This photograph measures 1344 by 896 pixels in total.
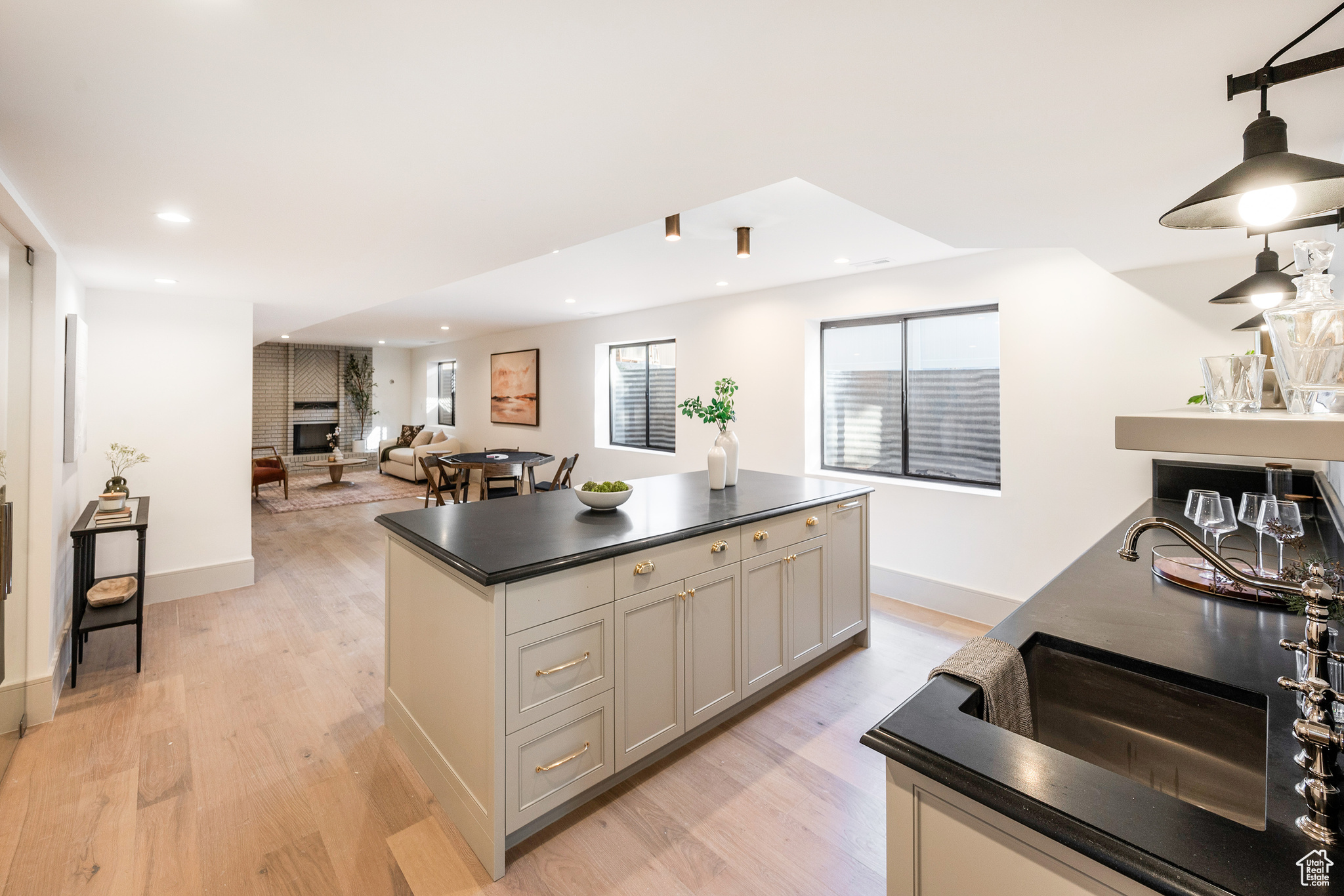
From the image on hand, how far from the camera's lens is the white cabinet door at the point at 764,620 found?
2535mm

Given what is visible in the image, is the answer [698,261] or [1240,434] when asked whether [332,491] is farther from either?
[1240,434]

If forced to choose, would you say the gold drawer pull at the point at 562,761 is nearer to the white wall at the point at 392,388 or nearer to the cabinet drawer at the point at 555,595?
the cabinet drawer at the point at 555,595

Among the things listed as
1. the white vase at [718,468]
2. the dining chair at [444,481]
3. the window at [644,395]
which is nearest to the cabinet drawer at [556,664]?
the white vase at [718,468]

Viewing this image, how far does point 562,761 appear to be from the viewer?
1.89m

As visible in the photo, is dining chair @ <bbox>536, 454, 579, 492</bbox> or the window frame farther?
the window frame

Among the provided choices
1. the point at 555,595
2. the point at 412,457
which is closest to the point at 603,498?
the point at 555,595

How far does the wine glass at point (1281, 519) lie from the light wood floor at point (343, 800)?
4.90 ft

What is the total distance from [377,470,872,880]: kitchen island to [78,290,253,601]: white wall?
8.86ft

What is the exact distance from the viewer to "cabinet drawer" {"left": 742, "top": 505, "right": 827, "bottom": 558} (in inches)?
99.7

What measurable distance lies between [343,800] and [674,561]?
1.45m

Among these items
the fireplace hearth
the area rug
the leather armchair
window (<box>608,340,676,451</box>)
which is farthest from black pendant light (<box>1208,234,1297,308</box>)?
the fireplace hearth

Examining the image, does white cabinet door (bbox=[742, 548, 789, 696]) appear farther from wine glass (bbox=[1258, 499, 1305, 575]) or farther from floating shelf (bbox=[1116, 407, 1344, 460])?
floating shelf (bbox=[1116, 407, 1344, 460])

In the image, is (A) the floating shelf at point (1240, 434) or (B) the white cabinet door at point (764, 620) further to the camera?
(B) the white cabinet door at point (764, 620)

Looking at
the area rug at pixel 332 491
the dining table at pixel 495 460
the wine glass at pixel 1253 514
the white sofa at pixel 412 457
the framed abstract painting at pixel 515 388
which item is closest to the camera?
the wine glass at pixel 1253 514
